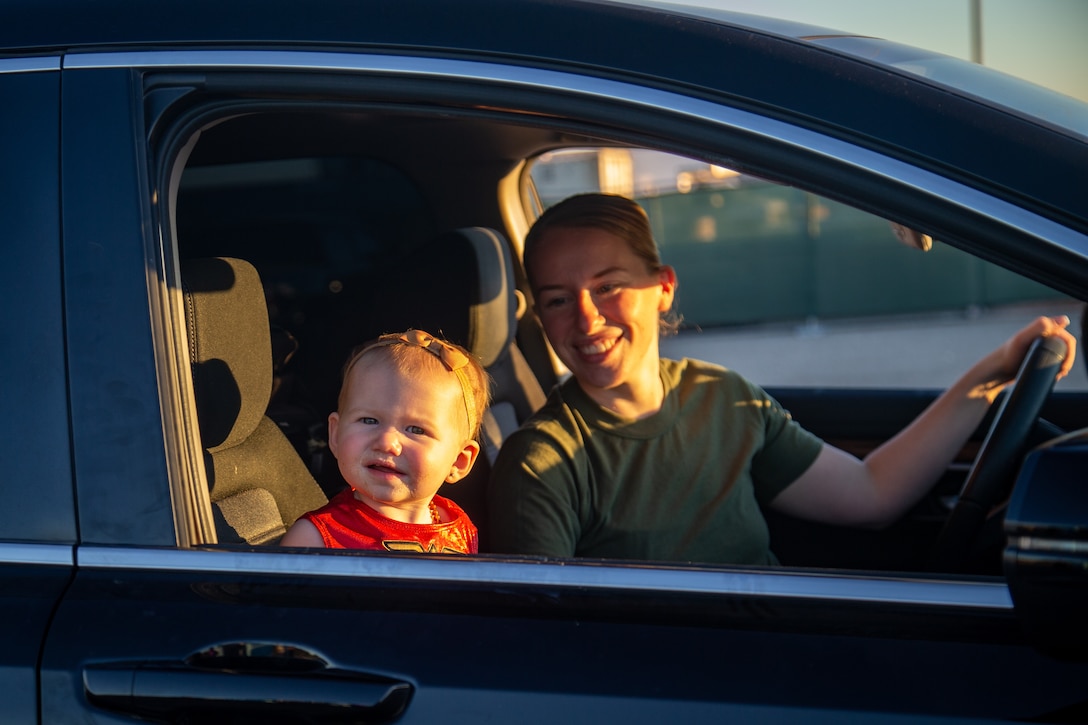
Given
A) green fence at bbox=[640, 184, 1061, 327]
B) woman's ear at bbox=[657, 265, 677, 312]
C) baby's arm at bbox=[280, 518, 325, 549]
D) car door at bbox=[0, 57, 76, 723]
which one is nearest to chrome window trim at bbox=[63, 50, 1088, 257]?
car door at bbox=[0, 57, 76, 723]

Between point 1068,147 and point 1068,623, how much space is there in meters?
0.51

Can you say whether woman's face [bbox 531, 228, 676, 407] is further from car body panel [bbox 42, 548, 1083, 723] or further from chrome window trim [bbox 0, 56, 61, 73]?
chrome window trim [bbox 0, 56, 61, 73]

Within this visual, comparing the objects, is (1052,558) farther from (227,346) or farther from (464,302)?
(464,302)

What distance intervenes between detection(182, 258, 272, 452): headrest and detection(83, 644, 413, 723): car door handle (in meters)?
0.46

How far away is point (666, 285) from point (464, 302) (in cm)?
47

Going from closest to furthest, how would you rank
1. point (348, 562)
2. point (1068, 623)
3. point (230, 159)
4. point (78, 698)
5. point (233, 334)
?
point (1068, 623), point (78, 698), point (348, 562), point (233, 334), point (230, 159)

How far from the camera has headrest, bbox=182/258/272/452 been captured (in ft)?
5.39

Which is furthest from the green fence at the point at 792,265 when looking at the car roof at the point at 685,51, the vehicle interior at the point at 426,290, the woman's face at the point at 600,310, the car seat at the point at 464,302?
the car roof at the point at 685,51

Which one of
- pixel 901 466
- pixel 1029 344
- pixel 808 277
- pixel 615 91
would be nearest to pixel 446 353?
pixel 615 91

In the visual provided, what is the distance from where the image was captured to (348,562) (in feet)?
4.51

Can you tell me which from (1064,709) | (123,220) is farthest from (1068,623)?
(123,220)

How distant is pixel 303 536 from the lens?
5.65 feet

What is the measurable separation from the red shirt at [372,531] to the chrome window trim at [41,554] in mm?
A: 417

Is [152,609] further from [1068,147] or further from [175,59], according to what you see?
[1068,147]
